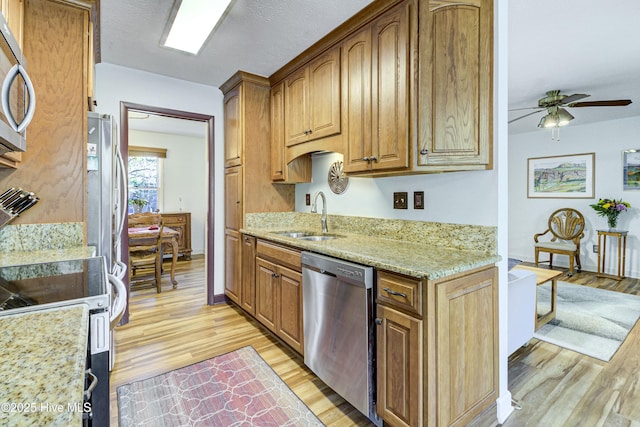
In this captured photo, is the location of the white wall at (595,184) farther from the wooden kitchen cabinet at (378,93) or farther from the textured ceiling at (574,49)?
the wooden kitchen cabinet at (378,93)

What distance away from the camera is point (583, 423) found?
1.66 meters

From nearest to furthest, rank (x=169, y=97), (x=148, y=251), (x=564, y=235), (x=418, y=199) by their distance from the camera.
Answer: (x=418, y=199), (x=169, y=97), (x=148, y=251), (x=564, y=235)

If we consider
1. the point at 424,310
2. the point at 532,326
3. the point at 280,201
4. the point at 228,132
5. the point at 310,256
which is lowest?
the point at 532,326

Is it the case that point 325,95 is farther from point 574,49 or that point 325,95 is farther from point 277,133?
point 574,49

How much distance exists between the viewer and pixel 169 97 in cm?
318

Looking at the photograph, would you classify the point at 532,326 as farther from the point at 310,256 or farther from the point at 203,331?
the point at 203,331

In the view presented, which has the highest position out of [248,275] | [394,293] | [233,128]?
[233,128]

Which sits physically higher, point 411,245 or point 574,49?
point 574,49

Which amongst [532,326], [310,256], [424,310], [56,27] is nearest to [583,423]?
[532,326]

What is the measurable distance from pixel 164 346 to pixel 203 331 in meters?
0.35

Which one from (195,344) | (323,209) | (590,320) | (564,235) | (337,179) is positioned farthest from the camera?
(564,235)

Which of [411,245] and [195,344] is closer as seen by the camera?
[411,245]

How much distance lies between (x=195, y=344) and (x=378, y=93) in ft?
7.91

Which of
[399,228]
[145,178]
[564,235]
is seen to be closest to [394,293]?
[399,228]
